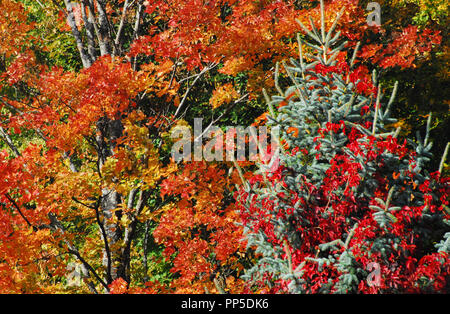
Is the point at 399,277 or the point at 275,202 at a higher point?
the point at 275,202

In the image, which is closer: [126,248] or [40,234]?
[40,234]

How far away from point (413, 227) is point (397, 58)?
5694 millimetres

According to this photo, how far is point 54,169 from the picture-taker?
648 cm

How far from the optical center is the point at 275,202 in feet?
13.8

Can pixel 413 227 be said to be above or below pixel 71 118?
below
